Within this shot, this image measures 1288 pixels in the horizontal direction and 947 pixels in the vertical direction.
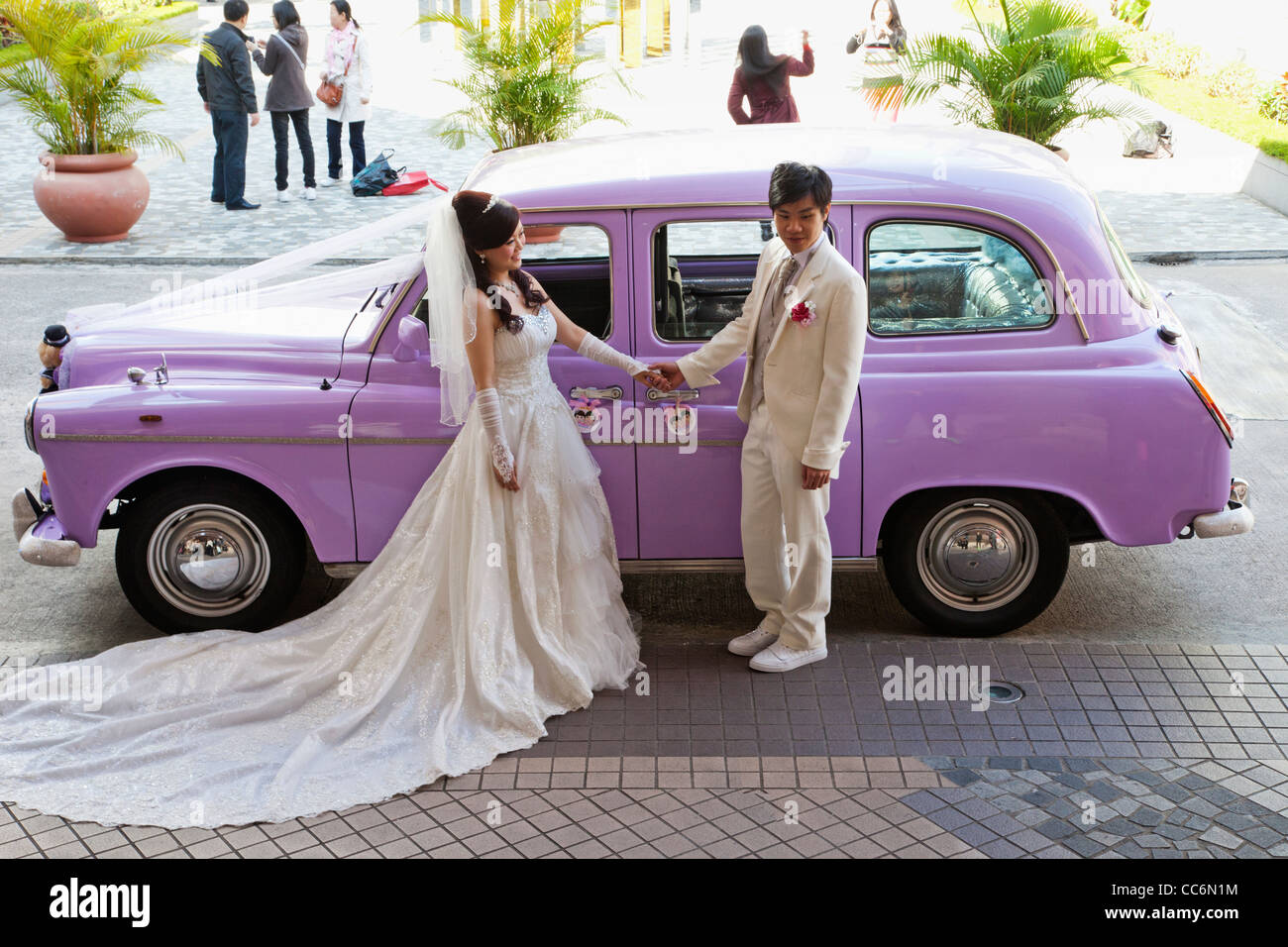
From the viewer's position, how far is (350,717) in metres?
5.10

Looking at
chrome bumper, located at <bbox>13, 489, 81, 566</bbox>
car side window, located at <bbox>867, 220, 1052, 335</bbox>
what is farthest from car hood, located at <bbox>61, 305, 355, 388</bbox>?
car side window, located at <bbox>867, 220, 1052, 335</bbox>

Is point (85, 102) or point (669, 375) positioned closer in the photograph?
point (669, 375)

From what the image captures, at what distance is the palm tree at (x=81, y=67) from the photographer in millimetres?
12672

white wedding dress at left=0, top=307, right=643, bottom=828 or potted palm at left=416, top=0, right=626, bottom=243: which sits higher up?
potted palm at left=416, top=0, right=626, bottom=243

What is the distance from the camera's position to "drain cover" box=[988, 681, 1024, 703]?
535 centimetres

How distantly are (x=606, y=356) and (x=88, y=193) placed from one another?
9610 millimetres

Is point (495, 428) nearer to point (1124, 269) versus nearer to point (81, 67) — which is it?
point (1124, 269)

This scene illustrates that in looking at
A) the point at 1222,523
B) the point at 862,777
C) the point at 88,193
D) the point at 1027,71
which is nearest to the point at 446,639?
the point at 862,777

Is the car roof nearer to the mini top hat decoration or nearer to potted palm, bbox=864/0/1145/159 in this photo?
the mini top hat decoration

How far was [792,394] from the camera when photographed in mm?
5328

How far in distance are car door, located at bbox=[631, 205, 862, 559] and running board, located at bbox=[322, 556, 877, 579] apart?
0.03m

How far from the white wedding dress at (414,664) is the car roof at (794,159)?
24.7 inches

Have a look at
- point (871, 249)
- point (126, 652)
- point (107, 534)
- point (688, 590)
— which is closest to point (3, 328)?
point (107, 534)

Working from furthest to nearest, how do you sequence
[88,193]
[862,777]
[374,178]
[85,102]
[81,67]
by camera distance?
[374,178]
[88,193]
[85,102]
[81,67]
[862,777]
